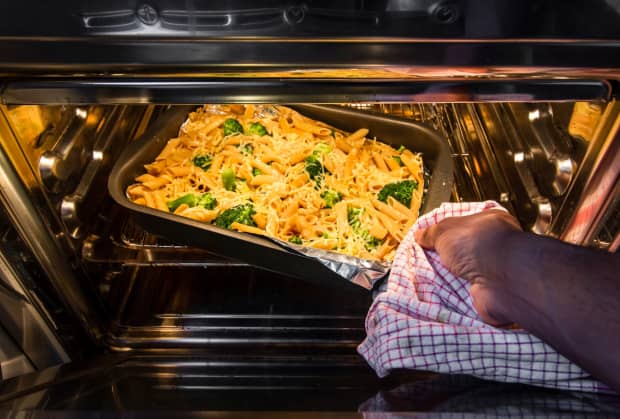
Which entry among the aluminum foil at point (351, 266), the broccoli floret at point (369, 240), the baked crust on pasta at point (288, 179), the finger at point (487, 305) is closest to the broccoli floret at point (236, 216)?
the baked crust on pasta at point (288, 179)

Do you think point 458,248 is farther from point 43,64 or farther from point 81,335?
point 81,335

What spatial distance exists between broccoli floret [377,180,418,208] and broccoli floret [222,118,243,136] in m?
0.46

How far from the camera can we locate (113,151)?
54.5 inches

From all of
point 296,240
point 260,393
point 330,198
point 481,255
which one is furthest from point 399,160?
point 260,393

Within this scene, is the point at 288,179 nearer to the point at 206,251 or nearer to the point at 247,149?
the point at 247,149

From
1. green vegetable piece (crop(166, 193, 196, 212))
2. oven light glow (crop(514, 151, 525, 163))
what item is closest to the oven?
oven light glow (crop(514, 151, 525, 163))

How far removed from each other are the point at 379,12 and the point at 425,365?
0.56 meters

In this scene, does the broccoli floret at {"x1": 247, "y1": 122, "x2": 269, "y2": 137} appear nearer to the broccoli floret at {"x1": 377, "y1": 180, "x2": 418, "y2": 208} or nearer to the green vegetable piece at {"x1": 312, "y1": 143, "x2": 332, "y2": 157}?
the green vegetable piece at {"x1": 312, "y1": 143, "x2": 332, "y2": 157}

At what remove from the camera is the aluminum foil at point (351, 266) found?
0.99m

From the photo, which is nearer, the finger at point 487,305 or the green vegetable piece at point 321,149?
the finger at point 487,305

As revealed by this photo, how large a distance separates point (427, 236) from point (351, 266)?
0.17 meters

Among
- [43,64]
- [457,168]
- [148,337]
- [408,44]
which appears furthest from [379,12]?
[148,337]

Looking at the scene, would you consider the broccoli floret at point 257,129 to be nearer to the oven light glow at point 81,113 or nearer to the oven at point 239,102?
the oven at point 239,102

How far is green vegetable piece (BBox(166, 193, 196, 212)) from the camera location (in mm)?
1249
